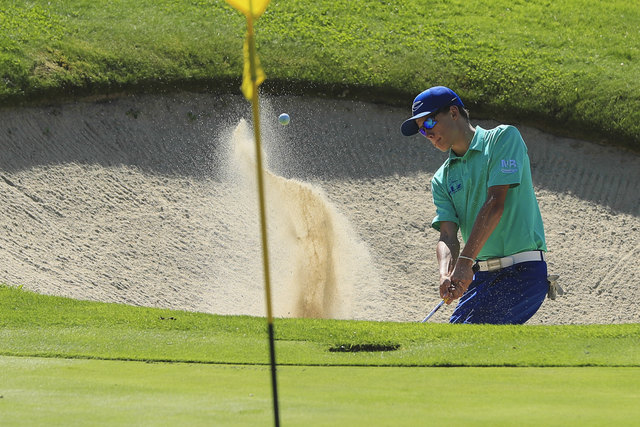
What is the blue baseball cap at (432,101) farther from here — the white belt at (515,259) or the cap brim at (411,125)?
the white belt at (515,259)

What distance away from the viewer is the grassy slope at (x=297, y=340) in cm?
544

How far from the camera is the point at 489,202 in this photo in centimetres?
616

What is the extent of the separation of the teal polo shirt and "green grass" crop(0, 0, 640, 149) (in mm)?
8247

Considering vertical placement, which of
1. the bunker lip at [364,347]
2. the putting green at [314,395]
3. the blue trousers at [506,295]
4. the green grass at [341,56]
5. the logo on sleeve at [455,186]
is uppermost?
the green grass at [341,56]

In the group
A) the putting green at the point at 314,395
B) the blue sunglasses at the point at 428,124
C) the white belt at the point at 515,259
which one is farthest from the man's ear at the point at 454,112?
the putting green at the point at 314,395

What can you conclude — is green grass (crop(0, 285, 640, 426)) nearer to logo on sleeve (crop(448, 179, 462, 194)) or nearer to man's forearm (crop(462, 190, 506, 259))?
man's forearm (crop(462, 190, 506, 259))

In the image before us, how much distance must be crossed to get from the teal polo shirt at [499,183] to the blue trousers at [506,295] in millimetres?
141

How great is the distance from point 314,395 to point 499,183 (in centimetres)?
272

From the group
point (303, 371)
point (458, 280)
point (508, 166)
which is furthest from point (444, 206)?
point (303, 371)

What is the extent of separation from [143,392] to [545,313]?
31.1ft

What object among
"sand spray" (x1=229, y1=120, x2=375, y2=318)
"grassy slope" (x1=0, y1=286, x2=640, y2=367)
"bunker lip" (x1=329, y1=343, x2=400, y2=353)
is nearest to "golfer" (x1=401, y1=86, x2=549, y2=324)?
"grassy slope" (x1=0, y1=286, x2=640, y2=367)

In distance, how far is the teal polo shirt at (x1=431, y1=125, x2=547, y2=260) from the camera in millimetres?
6275

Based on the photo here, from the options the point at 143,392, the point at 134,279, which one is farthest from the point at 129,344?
the point at 134,279

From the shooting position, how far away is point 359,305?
12180 mm
